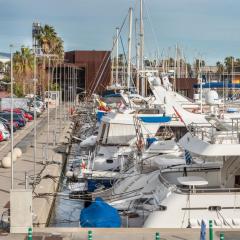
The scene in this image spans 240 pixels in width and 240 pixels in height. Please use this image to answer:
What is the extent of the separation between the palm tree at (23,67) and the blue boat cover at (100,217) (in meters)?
61.7

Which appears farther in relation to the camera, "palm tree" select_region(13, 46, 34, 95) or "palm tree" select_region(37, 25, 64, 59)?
"palm tree" select_region(37, 25, 64, 59)

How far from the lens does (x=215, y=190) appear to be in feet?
56.1

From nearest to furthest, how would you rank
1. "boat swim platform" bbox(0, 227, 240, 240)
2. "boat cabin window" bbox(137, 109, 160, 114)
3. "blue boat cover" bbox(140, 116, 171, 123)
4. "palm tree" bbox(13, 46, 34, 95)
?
1. "boat swim platform" bbox(0, 227, 240, 240)
2. "blue boat cover" bbox(140, 116, 171, 123)
3. "boat cabin window" bbox(137, 109, 160, 114)
4. "palm tree" bbox(13, 46, 34, 95)

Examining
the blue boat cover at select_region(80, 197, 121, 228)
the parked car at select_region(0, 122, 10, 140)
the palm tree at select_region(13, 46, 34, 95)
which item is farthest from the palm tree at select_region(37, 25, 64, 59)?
the blue boat cover at select_region(80, 197, 121, 228)

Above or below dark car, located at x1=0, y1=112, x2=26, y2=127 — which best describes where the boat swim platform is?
below

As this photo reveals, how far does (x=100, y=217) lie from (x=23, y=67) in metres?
74.7

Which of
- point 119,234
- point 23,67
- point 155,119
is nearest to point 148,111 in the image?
point 155,119

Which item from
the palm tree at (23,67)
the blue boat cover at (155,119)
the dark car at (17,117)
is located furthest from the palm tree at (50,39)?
the blue boat cover at (155,119)

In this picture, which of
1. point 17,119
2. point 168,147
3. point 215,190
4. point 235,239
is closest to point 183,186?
point 215,190

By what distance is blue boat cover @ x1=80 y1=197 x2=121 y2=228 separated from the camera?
55.9 ft

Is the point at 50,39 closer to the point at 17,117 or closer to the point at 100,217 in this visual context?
the point at 17,117

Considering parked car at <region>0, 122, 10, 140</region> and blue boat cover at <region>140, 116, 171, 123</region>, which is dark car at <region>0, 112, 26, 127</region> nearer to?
parked car at <region>0, 122, 10, 140</region>

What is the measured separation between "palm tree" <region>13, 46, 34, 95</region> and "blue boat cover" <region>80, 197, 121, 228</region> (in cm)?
6171

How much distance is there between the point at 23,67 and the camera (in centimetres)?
8981
